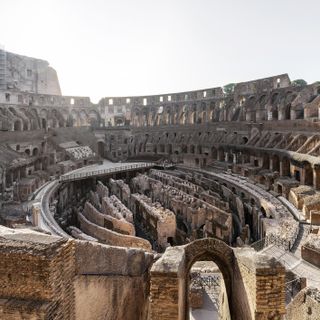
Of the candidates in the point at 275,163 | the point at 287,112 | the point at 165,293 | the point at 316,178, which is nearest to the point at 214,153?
the point at 287,112

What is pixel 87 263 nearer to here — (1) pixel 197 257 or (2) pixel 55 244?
(2) pixel 55 244

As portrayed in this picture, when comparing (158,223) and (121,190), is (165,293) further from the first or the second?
(121,190)

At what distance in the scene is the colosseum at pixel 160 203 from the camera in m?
6.55

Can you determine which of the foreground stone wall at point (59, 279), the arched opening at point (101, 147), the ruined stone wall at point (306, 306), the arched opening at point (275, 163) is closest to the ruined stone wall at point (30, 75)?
A: the arched opening at point (101, 147)

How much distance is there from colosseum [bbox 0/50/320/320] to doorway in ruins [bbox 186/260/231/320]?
0.05 meters

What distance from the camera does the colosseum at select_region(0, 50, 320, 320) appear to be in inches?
258

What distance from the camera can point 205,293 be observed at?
12.4 meters

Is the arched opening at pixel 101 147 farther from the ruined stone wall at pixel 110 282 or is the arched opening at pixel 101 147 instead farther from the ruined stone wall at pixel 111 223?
the ruined stone wall at pixel 110 282

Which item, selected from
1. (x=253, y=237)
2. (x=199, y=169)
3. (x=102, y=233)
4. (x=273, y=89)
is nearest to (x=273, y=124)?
(x=273, y=89)

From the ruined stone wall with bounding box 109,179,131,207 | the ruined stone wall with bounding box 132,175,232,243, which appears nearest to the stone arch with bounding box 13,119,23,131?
the ruined stone wall with bounding box 109,179,131,207

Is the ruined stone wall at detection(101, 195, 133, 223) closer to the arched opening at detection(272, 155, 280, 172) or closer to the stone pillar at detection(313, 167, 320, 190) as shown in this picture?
the stone pillar at detection(313, 167, 320, 190)

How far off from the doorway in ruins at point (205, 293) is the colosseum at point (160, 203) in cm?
5

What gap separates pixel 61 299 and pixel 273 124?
1250 inches

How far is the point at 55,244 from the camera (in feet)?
19.0
